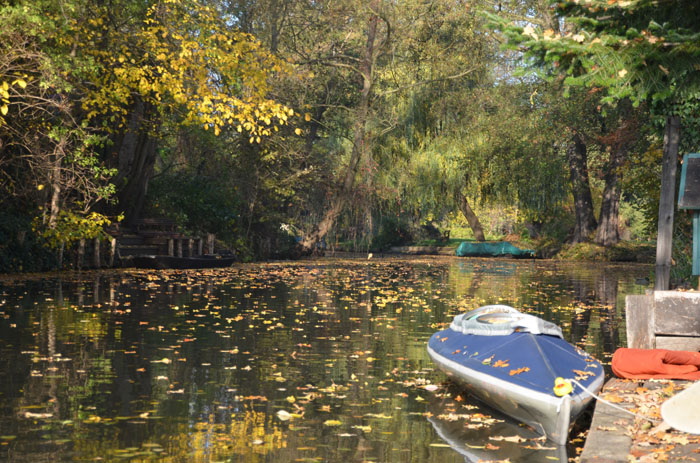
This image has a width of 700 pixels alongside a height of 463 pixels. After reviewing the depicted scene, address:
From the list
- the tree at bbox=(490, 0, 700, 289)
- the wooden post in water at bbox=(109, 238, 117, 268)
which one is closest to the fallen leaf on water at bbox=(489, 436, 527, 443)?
the tree at bbox=(490, 0, 700, 289)

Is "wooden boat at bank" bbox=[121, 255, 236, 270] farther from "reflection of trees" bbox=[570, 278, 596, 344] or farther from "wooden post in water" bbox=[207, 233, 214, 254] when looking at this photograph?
"reflection of trees" bbox=[570, 278, 596, 344]

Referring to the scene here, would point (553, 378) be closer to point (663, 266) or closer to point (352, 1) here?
point (663, 266)

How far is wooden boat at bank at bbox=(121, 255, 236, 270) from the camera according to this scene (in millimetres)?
32500

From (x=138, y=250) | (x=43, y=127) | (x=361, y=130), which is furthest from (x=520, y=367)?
(x=361, y=130)

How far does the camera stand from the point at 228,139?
41.1m

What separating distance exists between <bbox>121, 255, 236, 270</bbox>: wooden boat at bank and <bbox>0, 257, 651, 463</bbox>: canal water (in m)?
9.05

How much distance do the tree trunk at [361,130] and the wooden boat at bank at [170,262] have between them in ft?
31.6

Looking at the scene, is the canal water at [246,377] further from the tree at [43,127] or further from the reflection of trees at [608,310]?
the tree at [43,127]

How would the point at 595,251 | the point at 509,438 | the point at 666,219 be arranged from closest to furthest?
the point at 509,438 → the point at 666,219 → the point at 595,251

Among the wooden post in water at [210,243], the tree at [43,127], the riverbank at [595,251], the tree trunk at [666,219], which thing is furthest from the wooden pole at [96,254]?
the riverbank at [595,251]

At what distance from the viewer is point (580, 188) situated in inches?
1893

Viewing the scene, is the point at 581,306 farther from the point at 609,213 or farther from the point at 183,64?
the point at 609,213

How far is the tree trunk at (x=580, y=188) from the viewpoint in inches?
1858

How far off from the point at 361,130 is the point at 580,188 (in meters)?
14.8
